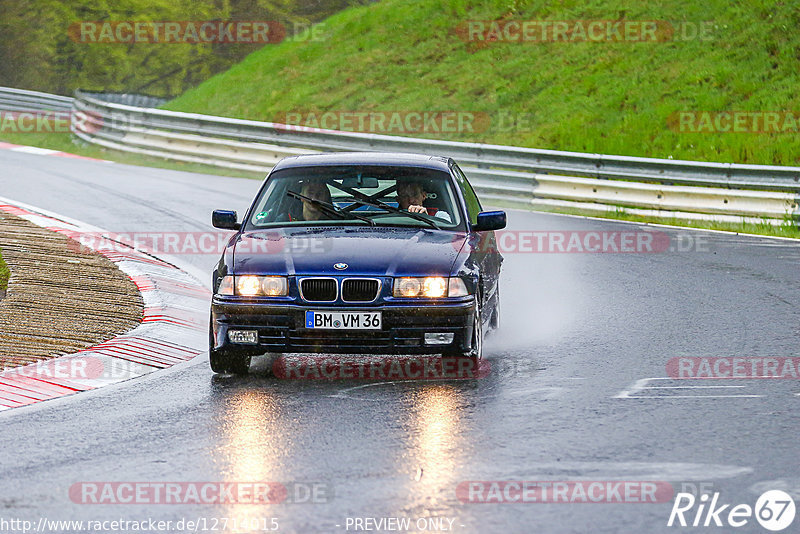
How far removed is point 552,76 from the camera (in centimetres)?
3098

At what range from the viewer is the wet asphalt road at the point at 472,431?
5.75 metres

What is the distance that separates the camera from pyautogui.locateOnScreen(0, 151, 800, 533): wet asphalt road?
5750 mm

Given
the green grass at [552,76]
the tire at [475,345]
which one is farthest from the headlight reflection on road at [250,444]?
the green grass at [552,76]

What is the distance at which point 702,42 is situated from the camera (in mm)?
29969

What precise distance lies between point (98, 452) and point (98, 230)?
391 inches

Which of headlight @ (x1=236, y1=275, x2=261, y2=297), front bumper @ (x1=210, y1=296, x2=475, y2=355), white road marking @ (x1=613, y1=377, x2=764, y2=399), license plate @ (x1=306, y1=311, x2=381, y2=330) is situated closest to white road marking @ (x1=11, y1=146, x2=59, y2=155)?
headlight @ (x1=236, y1=275, x2=261, y2=297)

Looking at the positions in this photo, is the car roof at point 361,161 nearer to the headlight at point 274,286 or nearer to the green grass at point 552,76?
the headlight at point 274,286

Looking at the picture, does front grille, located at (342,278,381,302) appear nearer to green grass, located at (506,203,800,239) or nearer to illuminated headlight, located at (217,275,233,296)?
illuminated headlight, located at (217,275,233,296)

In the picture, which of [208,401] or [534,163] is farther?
[534,163]

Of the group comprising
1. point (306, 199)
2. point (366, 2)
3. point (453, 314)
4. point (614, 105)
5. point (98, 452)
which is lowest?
point (98, 452)

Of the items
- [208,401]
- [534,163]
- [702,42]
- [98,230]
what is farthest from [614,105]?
[208,401]

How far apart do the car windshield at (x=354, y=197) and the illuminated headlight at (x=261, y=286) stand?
41.3 inches

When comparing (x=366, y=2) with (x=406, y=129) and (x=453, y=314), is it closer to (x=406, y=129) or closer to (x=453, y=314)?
(x=406, y=129)

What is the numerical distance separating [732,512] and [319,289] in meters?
3.66
